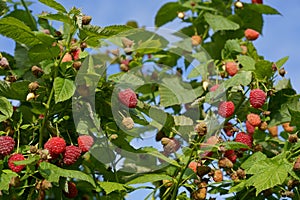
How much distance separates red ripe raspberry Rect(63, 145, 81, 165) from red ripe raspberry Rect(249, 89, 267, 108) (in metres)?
0.72

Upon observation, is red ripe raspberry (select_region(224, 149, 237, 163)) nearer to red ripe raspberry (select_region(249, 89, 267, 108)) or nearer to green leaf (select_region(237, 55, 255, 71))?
red ripe raspberry (select_region(249, 89, 267, 108))

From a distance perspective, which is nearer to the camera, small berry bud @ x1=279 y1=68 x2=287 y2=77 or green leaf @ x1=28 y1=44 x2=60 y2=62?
green leaf @ x1=28 y1=44 x2=60 y2=62

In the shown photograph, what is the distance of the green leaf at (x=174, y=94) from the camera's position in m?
2.77

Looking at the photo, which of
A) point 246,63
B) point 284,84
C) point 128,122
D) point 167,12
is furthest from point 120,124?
point 167,12

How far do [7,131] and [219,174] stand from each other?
811 millimetres

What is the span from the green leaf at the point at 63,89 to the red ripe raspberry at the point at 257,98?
710mm

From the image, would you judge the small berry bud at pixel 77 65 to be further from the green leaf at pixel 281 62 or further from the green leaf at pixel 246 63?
the green leaf at pixel 281 62

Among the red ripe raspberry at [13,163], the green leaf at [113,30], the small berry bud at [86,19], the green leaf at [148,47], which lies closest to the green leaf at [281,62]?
the green leaf at [148,47]

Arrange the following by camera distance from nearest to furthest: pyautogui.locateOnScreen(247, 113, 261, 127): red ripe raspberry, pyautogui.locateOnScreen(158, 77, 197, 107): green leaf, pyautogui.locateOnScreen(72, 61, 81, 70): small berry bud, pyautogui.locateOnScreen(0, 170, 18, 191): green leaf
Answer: pyautogui.locateOnScreen(0, 170, 18, 191): green leaf → pyautogui.locateOnScreen(72, 61, 81, 70): small berry bud → pyautogui.locateOnScreen(247, 113, 261, 127): red ripe raspberry → pyautogui.locateOnScreen(158, 77, 197, 107): green leaf

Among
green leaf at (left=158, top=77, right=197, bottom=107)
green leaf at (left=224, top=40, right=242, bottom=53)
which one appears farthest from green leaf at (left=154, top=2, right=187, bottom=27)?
green leaf at (left=158, top=77, right=197, bottom=107)

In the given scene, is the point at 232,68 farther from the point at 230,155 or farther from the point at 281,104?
the point at 230,155

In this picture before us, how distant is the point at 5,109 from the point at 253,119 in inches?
39.7

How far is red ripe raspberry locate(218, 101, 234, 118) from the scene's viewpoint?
246 centimetres

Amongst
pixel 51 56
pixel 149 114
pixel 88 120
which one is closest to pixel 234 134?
pixel 149 114
